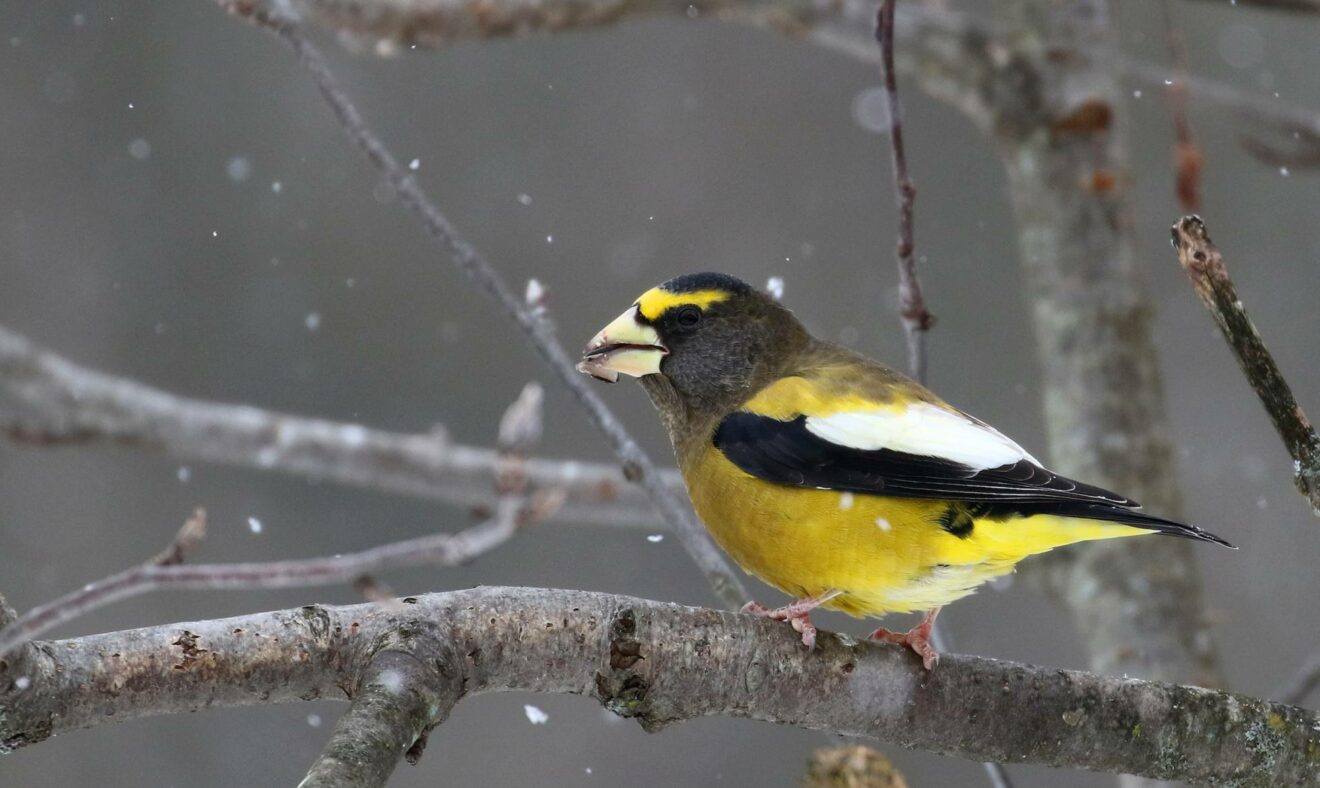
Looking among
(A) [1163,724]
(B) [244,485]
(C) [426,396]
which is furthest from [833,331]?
(A) [1163,724]

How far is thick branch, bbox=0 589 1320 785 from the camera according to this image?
1.97m

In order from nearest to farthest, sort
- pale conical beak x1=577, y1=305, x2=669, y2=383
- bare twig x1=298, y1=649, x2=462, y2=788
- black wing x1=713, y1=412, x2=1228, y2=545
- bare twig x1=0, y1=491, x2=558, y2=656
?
bare twig x1=0, y1=491, x2=558, y2=656 < bare twig x1=298, y1=649, x2=462, y2=788 < black wing x1=713, y1=412, x2=1228, y2=545 < pale conical beak x1=577, y1=305, x2=669, y2=383

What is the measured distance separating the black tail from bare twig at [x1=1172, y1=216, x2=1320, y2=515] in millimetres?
205

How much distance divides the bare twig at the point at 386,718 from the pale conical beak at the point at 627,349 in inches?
53.9

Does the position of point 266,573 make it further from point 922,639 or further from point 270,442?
point 270,442

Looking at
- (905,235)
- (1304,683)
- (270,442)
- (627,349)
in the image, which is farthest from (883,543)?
(270,442)

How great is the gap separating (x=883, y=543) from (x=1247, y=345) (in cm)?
82

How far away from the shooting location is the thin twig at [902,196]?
9.12 feet

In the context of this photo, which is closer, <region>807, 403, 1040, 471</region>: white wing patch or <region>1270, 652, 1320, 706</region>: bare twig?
<region>807, 403, 1040, 471</region>: white wing patch

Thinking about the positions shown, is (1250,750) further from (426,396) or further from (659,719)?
(426,396)

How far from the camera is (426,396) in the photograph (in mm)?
7477

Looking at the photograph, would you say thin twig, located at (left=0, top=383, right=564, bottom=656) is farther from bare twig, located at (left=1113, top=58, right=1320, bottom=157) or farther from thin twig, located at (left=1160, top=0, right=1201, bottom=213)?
bare twig, located at (left=1113, top=58, right=1320, bottom=157)

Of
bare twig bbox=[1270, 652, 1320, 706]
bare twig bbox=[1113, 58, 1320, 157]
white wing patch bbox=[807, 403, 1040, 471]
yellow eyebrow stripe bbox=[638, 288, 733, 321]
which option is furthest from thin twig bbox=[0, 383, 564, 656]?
bare twig bbox=[1113, 58, 1320, 157]

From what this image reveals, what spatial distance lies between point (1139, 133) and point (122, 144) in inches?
238
